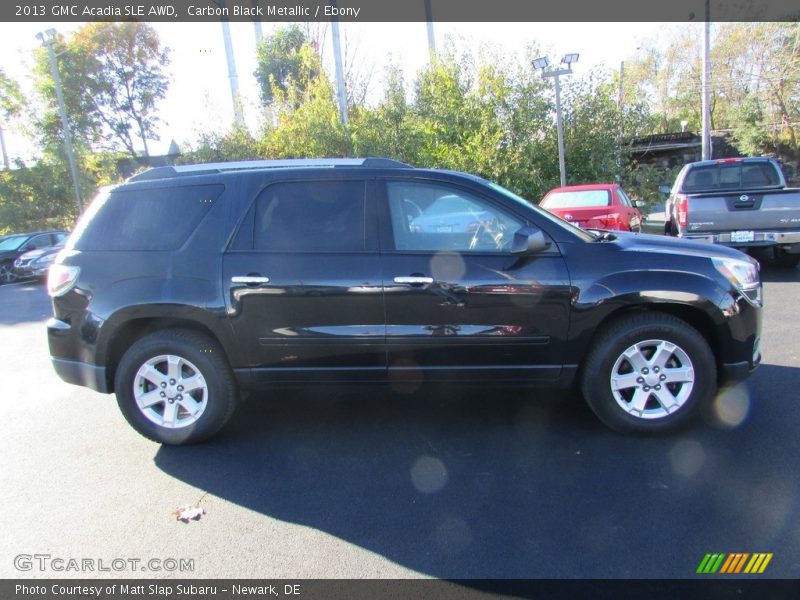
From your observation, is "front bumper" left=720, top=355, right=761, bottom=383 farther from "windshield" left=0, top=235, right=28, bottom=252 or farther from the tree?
the tree

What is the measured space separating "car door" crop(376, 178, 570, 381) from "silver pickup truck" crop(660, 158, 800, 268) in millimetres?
6365

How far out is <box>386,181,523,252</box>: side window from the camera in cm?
375

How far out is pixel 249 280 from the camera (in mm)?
3725

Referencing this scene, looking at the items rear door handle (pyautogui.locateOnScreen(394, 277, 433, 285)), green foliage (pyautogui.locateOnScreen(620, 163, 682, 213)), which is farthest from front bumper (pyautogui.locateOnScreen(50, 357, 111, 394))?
green foliage (pyautogui.locateOnScreen(620, 163, 682, 213))

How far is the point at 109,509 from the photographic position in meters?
3.20

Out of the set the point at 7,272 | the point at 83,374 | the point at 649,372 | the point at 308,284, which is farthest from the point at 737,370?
the point at 7,272

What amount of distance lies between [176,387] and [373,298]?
5.15 feet

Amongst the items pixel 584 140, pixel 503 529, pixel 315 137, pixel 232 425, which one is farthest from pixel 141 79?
pixel 503 529

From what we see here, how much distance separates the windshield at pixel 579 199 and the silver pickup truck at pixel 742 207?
1468 mm

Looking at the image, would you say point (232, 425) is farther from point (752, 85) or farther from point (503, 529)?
point (752, 85)

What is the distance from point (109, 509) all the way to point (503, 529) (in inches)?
89.9

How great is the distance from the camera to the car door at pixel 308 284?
146 inches

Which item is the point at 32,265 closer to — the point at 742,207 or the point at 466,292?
the point at 466,292
